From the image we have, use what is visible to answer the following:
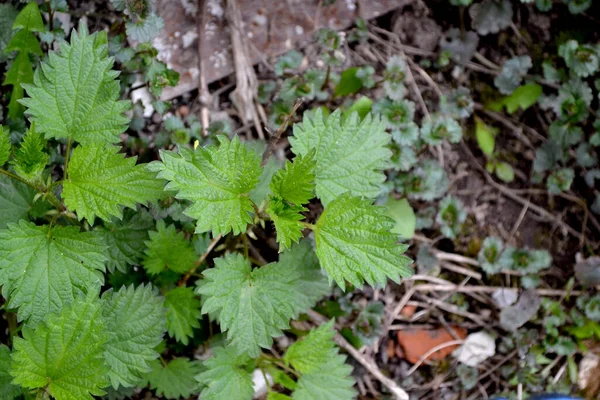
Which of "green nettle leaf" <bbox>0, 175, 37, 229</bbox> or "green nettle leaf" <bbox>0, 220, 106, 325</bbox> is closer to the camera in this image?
"green nettle leaf" <bbox>0, 220, 106, 325</bbox>

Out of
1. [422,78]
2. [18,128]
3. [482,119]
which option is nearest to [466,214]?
[482,119]

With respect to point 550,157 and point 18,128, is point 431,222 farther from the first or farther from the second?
point 18,128

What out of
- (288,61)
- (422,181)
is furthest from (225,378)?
(288,61)

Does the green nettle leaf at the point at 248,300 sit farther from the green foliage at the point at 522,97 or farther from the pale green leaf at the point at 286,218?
the green foliage at the point at 522,97

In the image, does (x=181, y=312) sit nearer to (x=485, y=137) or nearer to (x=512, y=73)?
(x=485, y=137)

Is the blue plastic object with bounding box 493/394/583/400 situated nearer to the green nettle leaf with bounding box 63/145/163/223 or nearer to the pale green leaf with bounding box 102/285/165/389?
the pale green leaf with bounding box 102/285/165/389

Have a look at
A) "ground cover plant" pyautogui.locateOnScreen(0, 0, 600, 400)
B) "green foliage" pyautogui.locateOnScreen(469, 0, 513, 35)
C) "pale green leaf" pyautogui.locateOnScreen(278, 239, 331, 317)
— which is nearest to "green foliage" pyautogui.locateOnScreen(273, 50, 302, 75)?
"ground cover plant" pyautogui.locateOnScreen(0, 0, 600, 400)
